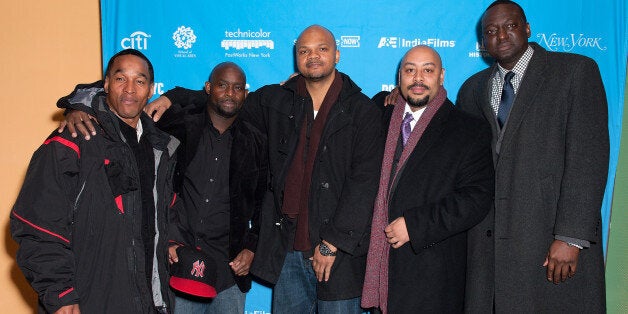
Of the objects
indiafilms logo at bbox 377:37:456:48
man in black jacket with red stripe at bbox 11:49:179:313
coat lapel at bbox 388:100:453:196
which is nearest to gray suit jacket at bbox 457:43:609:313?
coat lapel at bbox 388:100:453:196

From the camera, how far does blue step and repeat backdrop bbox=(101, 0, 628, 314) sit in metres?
3.41

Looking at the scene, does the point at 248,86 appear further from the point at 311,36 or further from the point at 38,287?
the point at 38,287

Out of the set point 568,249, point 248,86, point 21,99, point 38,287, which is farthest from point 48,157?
point 568,249

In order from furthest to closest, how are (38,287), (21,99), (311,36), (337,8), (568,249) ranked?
1. (21,99)
2. (337,8)
3. (311,36)
4. (568,249)
5. (38,287)

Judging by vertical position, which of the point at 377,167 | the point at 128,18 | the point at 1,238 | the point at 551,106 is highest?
the point at 128,18

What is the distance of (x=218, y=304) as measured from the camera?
9.20 feet

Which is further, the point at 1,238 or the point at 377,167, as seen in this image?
the point at 1,238

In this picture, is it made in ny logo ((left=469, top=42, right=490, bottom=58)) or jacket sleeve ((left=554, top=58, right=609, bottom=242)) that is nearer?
jacket sleeve ((left=554, top=58, right=609, bottom=242))

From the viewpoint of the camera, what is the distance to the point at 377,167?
2490mm

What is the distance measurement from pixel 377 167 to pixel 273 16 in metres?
1.57

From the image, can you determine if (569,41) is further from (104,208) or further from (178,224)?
(104,208)

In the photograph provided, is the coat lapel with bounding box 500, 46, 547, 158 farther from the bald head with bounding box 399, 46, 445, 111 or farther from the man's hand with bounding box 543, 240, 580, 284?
the man's hand with bounding box 543, 240, 580, 284

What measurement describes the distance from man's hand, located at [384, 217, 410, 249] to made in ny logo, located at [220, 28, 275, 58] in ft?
5.62

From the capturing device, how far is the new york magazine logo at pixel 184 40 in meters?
3.52
